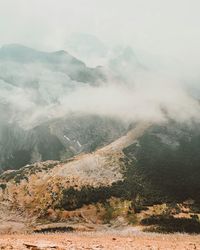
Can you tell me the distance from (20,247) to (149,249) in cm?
1077

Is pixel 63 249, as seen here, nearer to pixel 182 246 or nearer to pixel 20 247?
pixel 20 247

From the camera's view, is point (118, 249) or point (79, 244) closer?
point (118, 249)

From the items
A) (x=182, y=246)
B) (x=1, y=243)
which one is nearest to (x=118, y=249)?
(x=182, y=246)

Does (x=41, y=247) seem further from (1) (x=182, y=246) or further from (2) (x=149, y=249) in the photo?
(1) (x=182, y=246)

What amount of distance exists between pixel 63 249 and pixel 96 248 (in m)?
2.74

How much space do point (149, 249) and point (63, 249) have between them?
734cm

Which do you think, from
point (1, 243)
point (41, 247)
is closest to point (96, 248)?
point (41, 247)

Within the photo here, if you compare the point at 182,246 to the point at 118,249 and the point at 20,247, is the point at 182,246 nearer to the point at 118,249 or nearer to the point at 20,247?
the point at 118,249

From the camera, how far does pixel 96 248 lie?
35875 millimetres

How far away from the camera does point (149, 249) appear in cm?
3691

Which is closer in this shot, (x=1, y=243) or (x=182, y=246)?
(x=1, y=243)

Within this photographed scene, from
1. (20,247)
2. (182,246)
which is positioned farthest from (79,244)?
(182,246)

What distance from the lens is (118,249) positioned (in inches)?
1419

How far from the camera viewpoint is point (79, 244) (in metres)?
38.5
